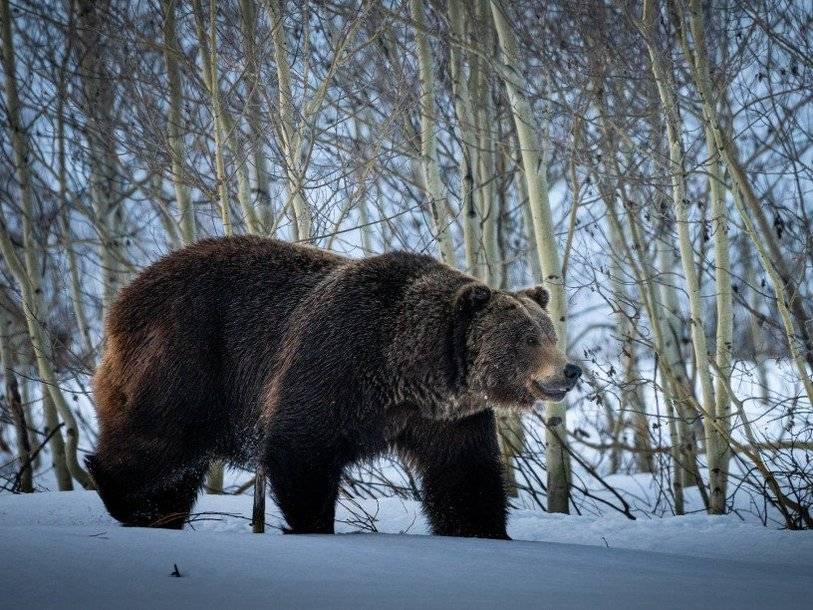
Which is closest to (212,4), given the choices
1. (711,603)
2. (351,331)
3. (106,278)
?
(351,331)

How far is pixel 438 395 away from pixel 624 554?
4.68ft

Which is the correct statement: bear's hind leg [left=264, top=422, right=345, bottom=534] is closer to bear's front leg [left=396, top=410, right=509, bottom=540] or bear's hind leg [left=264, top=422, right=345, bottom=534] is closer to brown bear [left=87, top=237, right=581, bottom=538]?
brown bear [left=87, top=237, right=581, bottom=538]

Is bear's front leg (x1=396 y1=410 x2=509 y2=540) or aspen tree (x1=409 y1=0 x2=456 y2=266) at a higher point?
aspen tree (x1=409 y1=0 x2=456 y2=266)

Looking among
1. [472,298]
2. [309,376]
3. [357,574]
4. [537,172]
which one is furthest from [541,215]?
[357,574]

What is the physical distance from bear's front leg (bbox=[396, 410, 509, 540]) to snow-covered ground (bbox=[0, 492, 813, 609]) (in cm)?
82

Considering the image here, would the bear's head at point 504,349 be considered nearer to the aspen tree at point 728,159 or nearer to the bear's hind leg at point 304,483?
the bear's hind leg at point 304,483

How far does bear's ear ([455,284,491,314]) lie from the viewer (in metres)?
5.35

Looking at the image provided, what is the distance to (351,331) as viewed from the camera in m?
5.32

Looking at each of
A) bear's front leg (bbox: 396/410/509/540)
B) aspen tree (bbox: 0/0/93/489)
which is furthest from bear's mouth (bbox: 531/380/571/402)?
aspen tree (bbox: 0/0/93/489)

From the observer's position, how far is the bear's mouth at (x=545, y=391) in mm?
5214

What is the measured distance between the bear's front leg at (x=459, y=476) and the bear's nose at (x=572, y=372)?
2.29ft

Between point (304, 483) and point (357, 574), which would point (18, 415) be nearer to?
point (304, 483)

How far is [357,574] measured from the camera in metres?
3.34

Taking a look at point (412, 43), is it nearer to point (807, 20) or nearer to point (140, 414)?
point (807, 20)
